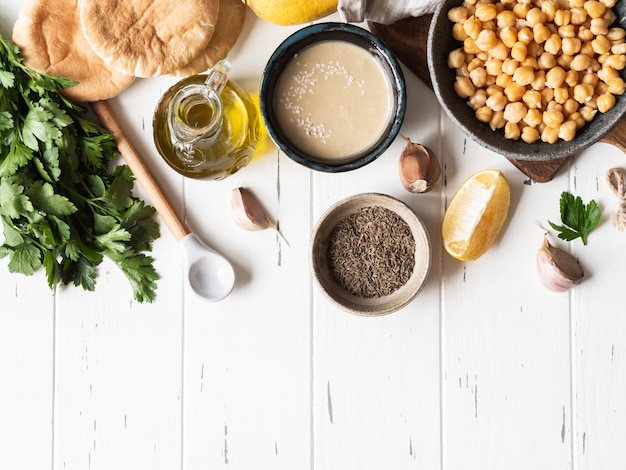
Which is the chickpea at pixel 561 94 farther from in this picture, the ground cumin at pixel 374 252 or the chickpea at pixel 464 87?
the ground cumin at pixel 374 252

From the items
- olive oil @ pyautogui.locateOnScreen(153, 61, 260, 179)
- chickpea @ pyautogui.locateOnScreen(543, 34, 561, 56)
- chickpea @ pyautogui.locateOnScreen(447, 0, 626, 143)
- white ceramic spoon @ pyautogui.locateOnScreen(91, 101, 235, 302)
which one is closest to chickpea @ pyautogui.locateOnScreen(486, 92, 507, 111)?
chickpea @ pyautogui.locateOnScreen(447, 0, 626, 143)

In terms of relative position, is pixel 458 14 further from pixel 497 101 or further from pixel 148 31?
pixel 148 31

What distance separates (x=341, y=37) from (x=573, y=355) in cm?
75

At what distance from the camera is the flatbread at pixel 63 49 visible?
1192 millimetres

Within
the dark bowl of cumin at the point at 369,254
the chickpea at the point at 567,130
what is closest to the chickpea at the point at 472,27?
the chickpea at the point at 567,130

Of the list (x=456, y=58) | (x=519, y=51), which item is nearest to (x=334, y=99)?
(x=456, y=58)

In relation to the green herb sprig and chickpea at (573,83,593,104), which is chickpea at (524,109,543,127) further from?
the green herb sprig

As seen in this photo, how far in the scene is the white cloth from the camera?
3.76ft

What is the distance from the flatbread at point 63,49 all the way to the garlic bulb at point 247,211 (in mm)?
301

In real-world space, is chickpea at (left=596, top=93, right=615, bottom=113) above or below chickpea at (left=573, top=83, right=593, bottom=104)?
below

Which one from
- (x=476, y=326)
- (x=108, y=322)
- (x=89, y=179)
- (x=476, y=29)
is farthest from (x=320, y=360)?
(x=476, y=29)

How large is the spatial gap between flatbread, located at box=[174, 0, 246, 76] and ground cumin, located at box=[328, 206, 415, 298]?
388 mm

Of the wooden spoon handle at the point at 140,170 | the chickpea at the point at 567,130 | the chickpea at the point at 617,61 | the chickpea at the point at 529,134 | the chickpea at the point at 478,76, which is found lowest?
the wooden spoon handle at the point at 140,170

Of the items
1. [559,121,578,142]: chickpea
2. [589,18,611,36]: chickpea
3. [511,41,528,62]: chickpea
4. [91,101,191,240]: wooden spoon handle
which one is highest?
[589,18,611,36]: chickpea
